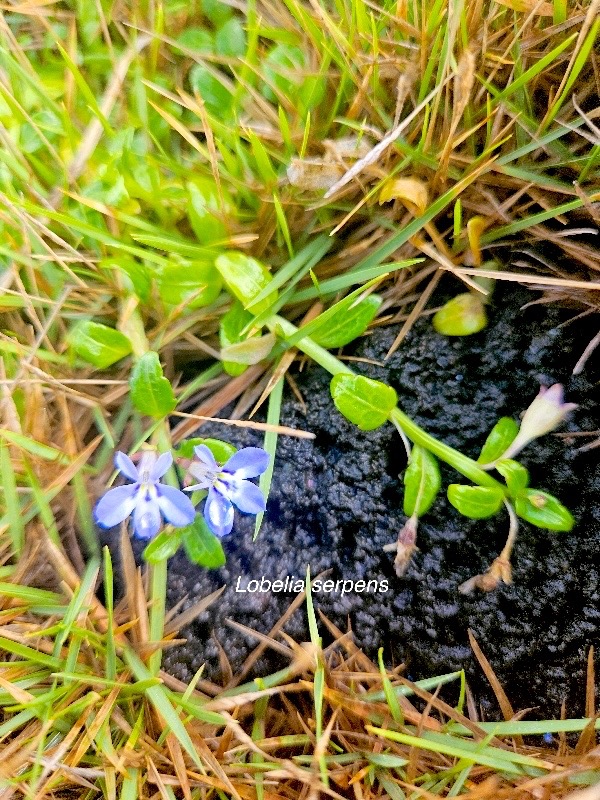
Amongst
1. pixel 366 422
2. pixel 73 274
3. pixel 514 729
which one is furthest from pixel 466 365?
pixel 73 274

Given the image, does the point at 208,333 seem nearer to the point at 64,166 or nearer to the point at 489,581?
the point at 64,166

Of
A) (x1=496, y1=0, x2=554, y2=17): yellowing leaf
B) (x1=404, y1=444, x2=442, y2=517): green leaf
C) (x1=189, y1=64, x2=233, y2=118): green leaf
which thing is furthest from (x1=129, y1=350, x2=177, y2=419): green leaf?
(x1=496, y1=0, x2=554, y2=17): yellowing leaf

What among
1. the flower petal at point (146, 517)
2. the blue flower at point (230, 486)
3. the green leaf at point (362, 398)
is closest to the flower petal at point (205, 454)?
the blue flower at point (230, 486)

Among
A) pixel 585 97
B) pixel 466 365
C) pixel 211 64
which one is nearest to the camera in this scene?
pixel 585 97

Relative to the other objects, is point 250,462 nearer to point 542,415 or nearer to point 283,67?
point 542,415

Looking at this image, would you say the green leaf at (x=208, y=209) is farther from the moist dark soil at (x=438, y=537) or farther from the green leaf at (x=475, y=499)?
the green leaf at (x=475, y=499)

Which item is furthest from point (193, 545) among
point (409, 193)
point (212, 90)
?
point (212, 90)

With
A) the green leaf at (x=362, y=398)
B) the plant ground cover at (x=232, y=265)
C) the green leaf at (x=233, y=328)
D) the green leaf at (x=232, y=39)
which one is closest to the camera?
the plant ground cover at (x=232, y=265)
